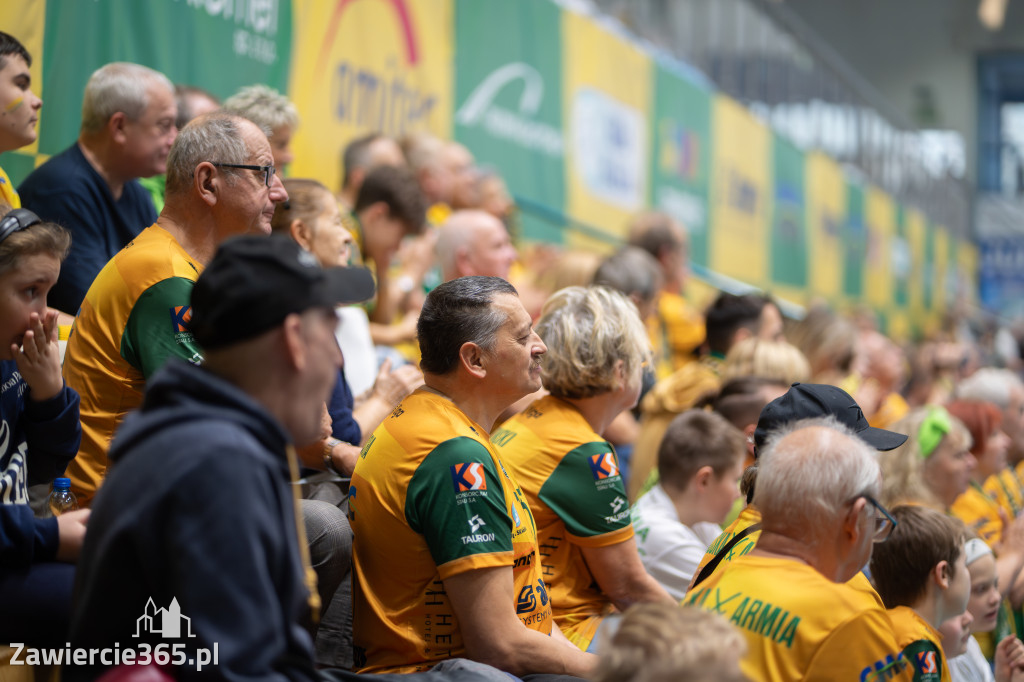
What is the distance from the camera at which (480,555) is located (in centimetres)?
235

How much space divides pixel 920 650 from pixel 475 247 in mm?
2585

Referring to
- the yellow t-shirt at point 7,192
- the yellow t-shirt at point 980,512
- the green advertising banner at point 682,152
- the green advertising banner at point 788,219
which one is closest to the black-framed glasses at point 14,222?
the yellow t-shirt at point 7,192

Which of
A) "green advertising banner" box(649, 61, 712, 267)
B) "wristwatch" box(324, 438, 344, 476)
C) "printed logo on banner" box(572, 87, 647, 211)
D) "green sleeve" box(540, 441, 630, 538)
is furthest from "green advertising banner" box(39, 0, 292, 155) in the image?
"green advertising banner" box(649, 61, 712, 267)

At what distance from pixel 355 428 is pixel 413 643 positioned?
0.90 meters

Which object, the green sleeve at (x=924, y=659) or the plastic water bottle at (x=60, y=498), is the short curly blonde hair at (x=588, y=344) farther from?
the plastic water bottle at (x=60, y=498)

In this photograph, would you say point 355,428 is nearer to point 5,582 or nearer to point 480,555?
point 480,555

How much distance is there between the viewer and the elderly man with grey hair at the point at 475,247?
4.42m

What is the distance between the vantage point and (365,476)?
2557 mm

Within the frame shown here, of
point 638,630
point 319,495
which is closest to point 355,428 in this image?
point 319,495

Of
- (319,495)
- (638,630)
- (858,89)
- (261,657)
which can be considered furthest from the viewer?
(858,89)

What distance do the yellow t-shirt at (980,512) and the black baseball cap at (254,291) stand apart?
3.62 meters

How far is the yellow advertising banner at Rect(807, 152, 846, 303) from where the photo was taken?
14477 mm

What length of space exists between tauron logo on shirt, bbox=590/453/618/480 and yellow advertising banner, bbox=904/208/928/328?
60.4ft

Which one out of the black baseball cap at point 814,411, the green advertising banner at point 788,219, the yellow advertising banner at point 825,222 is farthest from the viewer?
the yellow advertising banner at point 825,222
